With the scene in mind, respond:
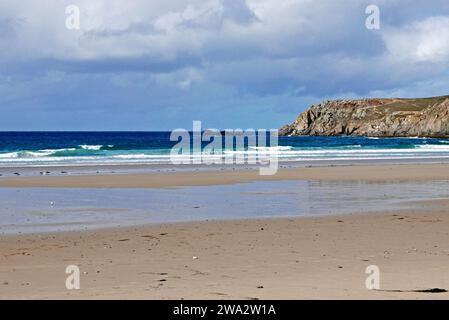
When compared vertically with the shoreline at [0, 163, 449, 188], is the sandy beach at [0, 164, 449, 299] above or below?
below

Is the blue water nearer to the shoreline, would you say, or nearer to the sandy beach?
the shoreline

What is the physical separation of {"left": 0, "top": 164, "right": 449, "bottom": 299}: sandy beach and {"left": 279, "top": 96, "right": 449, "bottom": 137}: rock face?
359 feet

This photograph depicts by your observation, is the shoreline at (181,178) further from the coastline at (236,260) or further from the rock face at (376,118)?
the rock face at (376,118)

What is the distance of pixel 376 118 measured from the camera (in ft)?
465

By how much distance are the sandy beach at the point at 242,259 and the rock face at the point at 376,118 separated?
4313 inches

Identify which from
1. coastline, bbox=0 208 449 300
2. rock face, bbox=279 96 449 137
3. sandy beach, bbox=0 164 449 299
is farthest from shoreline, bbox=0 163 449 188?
rock face, bbox=279 96 449 137

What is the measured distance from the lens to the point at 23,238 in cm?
1145

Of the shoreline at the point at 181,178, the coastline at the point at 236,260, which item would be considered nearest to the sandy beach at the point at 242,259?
the coastline at the point at 236,260

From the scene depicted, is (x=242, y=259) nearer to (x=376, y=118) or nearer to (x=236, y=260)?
(x=236, y=260)

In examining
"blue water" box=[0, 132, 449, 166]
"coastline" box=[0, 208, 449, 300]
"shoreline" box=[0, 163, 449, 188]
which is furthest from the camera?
"blue water" box=[0, 132, 449, 166]

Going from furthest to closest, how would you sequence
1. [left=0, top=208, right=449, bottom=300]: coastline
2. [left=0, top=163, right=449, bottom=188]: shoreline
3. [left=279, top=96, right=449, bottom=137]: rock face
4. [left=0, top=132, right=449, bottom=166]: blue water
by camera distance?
[left=279, top=96, right=449, bottom=137]: rock face < [left=0, top=132, right=449, bottom=166]: blue water < [left=0, top=163, right=449, bottom=188]: shoreline < [left=0, top=208, right=449, bottom=300]: coastline

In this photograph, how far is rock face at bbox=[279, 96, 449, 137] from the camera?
397ft
